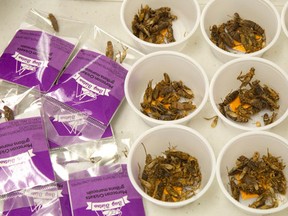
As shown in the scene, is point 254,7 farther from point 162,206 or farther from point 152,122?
point 162,206

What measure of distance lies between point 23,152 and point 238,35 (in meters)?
0.68

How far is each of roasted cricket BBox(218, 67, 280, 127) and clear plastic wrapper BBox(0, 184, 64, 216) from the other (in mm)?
485

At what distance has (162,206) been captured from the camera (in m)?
1.09

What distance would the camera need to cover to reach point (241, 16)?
4.36 ft

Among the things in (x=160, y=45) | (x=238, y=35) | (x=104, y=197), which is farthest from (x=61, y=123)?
(x=238, y=35)

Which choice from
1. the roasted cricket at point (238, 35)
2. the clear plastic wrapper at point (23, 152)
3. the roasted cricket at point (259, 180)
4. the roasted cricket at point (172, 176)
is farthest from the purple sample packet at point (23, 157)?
the roasted cricket at point (238, 35)

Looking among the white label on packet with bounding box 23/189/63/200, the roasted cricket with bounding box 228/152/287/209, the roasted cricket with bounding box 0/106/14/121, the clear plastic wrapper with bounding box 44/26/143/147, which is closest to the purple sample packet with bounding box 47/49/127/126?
the clear plastic wrapper with bounding box 44/26/143/147

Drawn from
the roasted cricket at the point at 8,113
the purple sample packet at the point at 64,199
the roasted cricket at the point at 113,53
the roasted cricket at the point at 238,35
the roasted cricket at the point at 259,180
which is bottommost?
the purple sample packet at the point at 64,199

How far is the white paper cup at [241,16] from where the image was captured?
122 cm

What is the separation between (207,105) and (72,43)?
0.43 m

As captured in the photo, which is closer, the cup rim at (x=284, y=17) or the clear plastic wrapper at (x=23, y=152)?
the clear plastic wrapper at (x=23, y=152)

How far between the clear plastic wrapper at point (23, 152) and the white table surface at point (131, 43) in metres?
0.21

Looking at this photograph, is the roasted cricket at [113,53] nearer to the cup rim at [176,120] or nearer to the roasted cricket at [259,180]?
the cup rim at [176,120]

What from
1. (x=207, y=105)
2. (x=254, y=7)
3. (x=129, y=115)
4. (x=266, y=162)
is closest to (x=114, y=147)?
(x=129, y=115)
